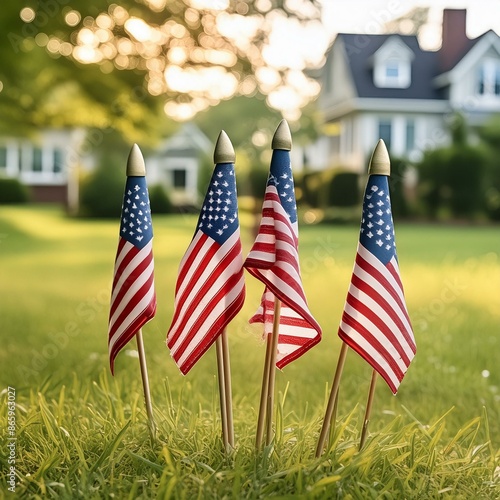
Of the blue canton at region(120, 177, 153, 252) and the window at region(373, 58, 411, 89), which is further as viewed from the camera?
the window at region(373, 58, 411, 89)

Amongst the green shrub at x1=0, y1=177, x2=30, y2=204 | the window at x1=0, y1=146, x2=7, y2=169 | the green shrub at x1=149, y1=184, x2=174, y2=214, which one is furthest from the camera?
the window at x1=0, y1=146, x2=7, y2=169

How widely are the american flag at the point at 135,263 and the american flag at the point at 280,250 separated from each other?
0.34m

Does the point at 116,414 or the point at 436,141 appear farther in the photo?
the point at 436,141

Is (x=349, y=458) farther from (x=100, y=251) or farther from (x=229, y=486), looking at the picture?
(x=100, y=251)

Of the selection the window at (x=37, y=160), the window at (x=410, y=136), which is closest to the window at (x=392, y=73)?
the window at (x=410, y=136)

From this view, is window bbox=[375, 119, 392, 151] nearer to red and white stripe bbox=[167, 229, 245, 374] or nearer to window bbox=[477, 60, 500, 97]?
window bbox=[477, 60, 500, 97]

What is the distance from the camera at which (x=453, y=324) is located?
6441 mm

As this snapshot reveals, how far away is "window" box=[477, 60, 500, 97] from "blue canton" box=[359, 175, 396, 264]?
32.3 feet

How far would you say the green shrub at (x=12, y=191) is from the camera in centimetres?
1307

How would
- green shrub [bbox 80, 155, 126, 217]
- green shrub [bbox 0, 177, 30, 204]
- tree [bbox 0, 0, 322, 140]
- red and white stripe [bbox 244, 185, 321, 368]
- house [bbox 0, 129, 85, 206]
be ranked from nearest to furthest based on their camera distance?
red and white stripe [bbox 244, 185, 321, 368] < tree [bbox 0, 0, 322, 140] < green shrub [bbox 80, 155, 126, 217] < green shrub [bbox 0, 177, 30, 204] < house [bbox 0, 129, 85, 206]

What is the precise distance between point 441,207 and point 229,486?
34.1 ft

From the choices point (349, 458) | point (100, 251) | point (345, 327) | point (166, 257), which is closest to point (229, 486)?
point (349, 458)

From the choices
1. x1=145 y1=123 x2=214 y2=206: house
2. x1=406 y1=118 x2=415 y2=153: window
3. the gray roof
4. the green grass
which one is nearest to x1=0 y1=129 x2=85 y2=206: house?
x1=145 y1=123 x2=214 y2=206: house

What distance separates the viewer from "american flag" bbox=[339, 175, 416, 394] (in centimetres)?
246
